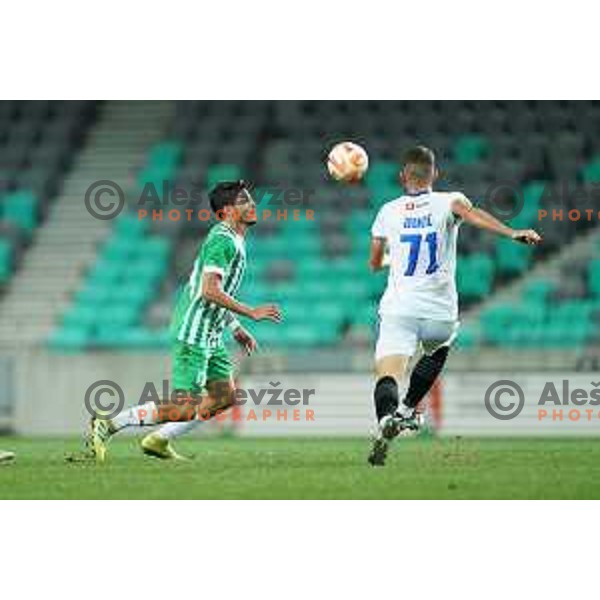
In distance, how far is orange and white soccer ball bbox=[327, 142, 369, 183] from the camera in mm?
9219

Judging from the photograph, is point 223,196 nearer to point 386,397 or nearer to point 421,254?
point 421,254

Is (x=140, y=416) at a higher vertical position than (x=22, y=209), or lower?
lower

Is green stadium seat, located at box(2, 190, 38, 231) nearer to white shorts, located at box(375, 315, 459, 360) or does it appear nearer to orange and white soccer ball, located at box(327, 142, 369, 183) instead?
orange and white soccer ball, located at box(327, 142, 369, 183)

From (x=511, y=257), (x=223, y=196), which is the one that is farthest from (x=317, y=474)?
(x=511, y=257)

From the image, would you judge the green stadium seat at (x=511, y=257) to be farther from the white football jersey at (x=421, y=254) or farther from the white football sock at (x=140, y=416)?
the white football sock at (x=140, y=416)

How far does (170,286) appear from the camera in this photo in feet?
53.2

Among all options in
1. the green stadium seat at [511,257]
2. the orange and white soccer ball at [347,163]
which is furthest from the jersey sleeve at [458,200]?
the green stadium seat at [511,257]

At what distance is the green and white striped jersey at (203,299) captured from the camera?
8.43 meters

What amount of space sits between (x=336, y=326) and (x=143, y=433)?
2199 millimetres

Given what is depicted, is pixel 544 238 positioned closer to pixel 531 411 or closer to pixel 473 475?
pixel 531 411

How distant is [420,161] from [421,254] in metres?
0.47

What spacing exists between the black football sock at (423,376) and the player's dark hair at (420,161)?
909 mm

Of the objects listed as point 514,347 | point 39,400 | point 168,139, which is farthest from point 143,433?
point 168,139

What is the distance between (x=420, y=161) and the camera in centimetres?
826
